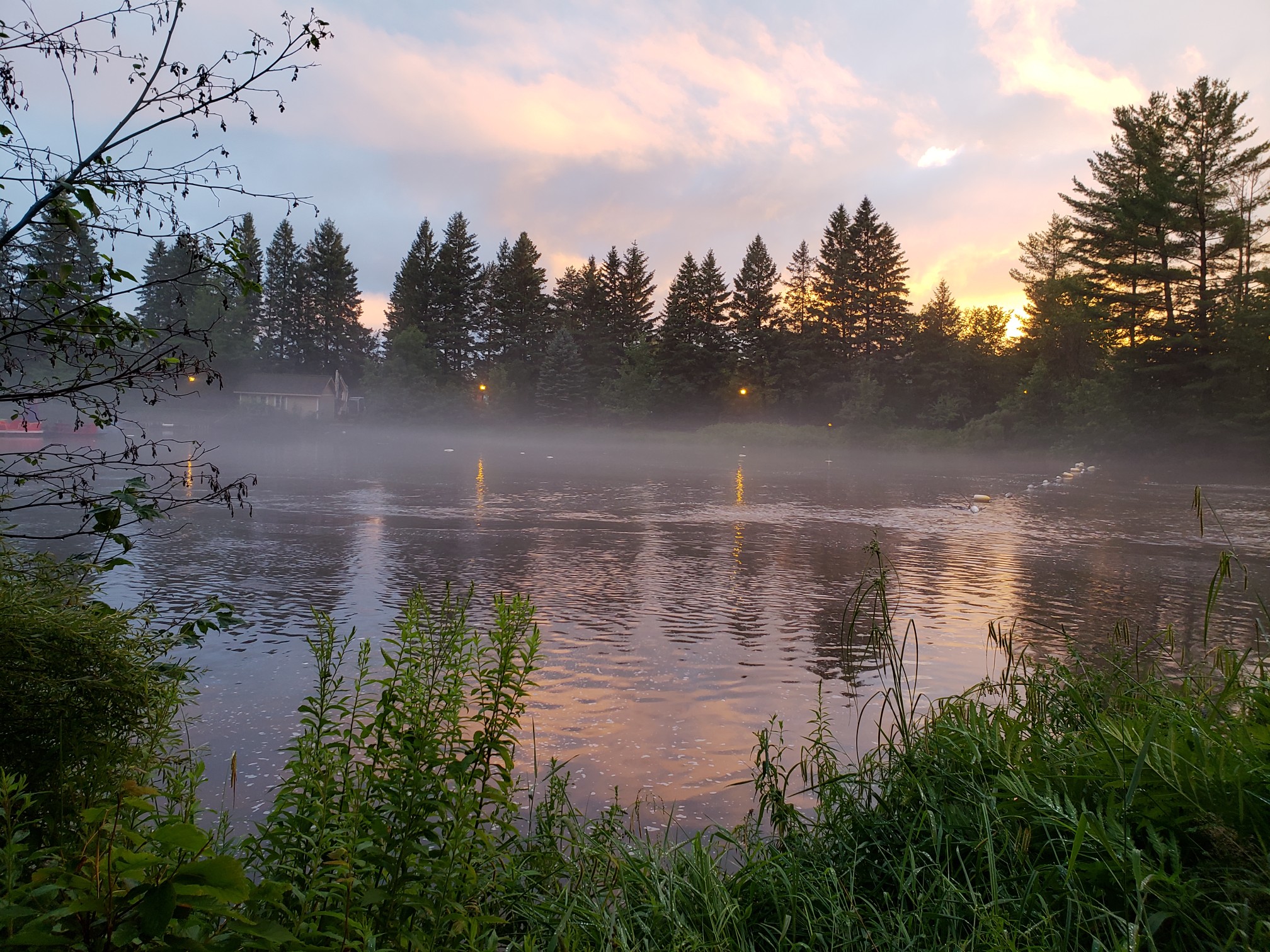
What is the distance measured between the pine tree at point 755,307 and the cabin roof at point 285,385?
129ft

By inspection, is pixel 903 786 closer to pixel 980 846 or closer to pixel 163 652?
pixel 980 846

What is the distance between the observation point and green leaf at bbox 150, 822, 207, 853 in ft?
4.38

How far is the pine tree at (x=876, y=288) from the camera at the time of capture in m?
67.2

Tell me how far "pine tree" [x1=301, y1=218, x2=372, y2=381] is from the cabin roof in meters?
13.2

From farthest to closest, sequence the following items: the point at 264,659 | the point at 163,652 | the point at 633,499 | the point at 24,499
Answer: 1. the point at 633,499
2. the point at 24,499
3. the point at 264,659
4. the point at 163,652

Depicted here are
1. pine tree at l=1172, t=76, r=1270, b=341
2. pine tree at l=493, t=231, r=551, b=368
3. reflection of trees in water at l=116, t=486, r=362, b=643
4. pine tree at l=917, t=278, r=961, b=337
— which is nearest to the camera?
reflection of trees in water at l=116, t=486, r=362, b=643

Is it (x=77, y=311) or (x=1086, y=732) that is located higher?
(x=77, y=311)

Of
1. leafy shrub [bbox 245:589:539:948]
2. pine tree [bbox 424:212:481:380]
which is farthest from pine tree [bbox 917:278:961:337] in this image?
leafy shrub [bbox 245:589:539:948]

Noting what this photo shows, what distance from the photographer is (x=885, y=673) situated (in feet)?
25.0

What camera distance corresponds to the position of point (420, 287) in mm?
87750

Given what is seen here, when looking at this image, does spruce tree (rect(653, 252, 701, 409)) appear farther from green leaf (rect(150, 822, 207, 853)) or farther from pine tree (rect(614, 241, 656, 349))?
green leaf (rect(150, 822, 207, 853))

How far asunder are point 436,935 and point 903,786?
2382 millimetres

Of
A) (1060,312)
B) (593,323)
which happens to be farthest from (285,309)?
(1060,312)

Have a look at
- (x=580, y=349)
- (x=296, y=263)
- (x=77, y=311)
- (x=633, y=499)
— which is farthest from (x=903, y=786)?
(x=296, y=263)
